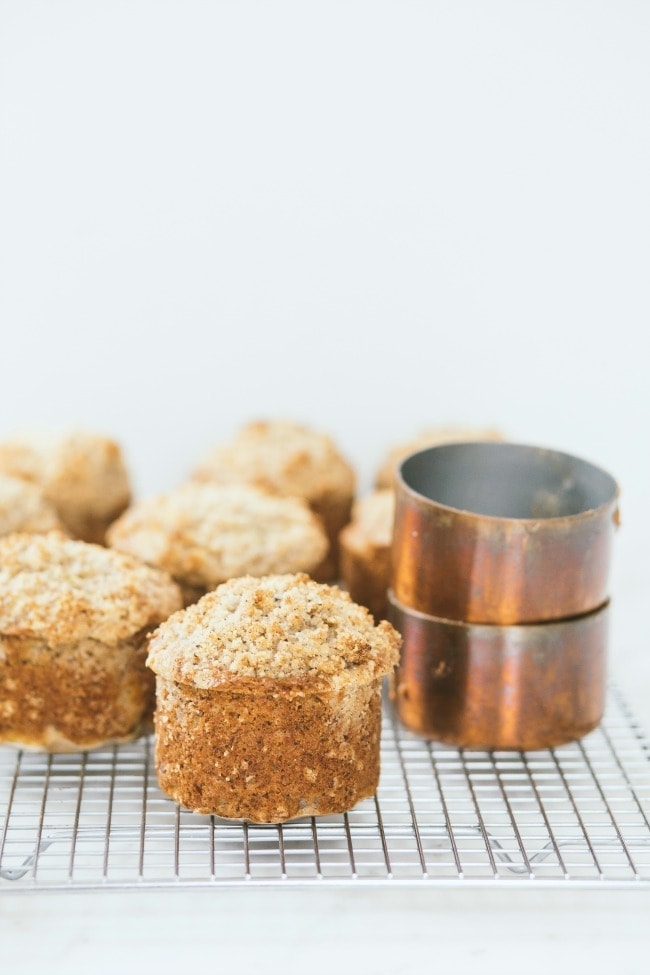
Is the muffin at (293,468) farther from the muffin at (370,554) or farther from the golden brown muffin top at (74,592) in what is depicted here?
the golden brown muffin top at (74,592)

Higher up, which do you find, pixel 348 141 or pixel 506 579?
pixel 348 141

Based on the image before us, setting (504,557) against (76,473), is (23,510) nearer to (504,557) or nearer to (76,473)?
(76,473)

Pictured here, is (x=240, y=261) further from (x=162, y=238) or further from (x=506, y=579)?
(x=506, y=579)

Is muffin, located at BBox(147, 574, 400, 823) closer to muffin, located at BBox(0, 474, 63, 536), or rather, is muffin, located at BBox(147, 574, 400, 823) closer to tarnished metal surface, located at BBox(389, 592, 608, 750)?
tarnished metal surface, located at BBox(389, 592, 608, 750)

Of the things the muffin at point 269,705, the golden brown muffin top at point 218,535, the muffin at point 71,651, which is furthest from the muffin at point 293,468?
the muffin at point 269,705

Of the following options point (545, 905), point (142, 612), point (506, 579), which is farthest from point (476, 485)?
point (545, 905)

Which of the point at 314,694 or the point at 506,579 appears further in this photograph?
the point at 506,579

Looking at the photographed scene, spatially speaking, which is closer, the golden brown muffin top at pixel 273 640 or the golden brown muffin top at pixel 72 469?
the golden brown muffin top at pixel 273 640

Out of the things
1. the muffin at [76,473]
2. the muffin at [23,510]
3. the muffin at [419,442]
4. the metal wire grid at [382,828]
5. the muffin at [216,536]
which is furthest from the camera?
the muffin at [419,442]
